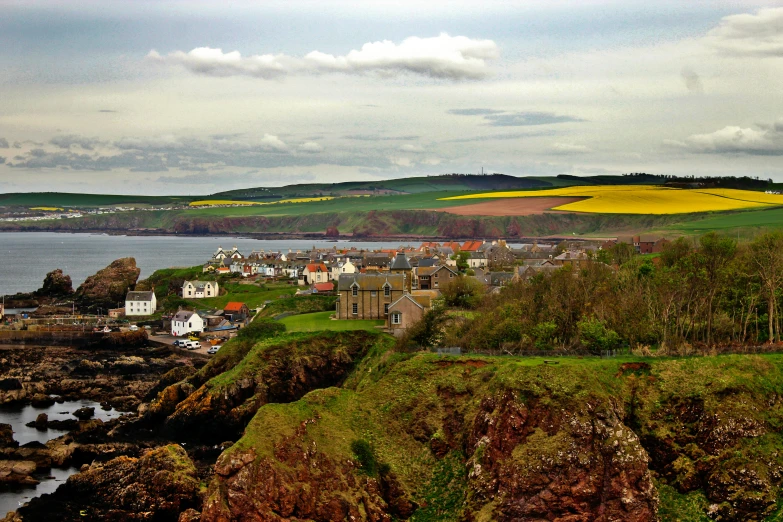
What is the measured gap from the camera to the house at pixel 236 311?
8712 centimetres

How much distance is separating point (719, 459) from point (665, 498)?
Answer: 2.61m

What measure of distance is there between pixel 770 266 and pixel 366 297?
28933 millimetres

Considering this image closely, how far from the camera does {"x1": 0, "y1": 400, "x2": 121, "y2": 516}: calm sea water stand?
38906 millimetres

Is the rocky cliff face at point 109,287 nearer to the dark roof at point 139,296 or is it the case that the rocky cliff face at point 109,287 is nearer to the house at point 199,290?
the dark roof at point 139,296

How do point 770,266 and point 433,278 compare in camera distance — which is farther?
point 433,278

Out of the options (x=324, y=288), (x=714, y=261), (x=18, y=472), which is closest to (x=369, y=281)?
(x=324, y=288)

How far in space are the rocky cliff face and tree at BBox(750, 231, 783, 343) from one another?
7856 centimetres

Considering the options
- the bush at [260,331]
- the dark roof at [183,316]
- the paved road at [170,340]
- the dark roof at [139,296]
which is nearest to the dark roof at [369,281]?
the bush at [260,331]

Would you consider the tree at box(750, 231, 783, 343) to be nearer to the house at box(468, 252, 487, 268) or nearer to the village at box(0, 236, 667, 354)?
the village at box(0, 236, 667, 354)

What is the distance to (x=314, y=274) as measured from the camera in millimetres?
104438


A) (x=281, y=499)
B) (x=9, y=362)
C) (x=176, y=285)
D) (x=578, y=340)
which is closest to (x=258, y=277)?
(x=176, y=285)

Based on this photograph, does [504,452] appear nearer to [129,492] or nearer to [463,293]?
[129,492]

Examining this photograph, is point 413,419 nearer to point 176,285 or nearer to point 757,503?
point 757,503

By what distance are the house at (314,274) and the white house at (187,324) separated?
20.6m
